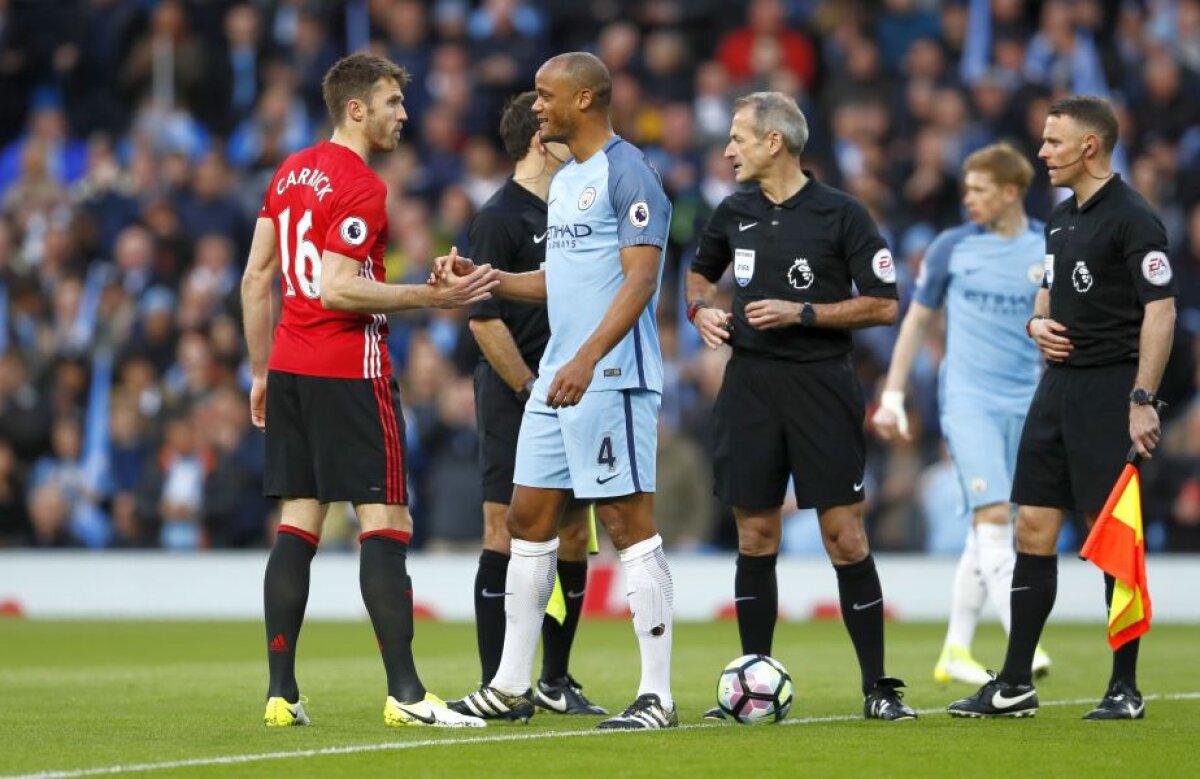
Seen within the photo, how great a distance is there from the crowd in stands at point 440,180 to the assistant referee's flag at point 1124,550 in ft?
Result: 24.3

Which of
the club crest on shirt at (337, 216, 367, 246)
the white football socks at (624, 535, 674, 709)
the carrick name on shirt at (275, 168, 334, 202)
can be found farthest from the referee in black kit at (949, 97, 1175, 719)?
the carrick name on shirt at (275, 168, 334, 202)

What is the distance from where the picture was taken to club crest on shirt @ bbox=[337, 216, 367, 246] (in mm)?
8188

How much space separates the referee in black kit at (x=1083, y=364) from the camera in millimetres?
8906

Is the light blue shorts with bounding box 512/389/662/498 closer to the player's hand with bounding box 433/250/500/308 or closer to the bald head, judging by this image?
the player's hand with bounding box 433/250/500/308

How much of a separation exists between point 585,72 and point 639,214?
0.63 meters

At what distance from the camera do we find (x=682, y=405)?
18.0m

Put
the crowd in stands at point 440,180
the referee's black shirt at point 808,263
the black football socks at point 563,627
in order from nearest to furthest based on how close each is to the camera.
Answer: the referee's black shirt at point 808,263
the black football socks at point 563,627
the crowd in stands at point 440,180

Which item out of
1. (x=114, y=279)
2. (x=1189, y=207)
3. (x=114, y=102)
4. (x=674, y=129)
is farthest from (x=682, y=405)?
(x=114, y=102)

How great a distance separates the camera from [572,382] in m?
8.02

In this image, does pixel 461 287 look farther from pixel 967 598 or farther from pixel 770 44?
pixel 770 44

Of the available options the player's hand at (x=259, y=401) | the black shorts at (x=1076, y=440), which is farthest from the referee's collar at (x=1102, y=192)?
the player's hand at (x=259, y=401)

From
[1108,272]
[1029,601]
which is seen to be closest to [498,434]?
[1029,601]

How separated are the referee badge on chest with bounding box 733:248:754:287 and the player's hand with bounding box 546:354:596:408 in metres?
1.43

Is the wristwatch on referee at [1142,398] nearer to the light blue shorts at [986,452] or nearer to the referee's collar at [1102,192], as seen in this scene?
the referee's collar at [1102,192]
